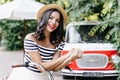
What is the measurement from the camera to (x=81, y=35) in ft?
38.3

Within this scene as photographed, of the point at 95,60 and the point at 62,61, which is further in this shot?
the point at 95,60

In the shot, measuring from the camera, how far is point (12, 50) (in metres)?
25.9

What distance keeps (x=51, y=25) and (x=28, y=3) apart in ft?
37.5

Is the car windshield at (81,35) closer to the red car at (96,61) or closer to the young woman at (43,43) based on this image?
the red car at (96,61)

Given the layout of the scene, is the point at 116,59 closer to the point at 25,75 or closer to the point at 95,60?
the point at 95,60

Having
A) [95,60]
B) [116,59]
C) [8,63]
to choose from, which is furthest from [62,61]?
[8,63]

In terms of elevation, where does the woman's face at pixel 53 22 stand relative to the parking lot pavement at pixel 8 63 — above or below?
above

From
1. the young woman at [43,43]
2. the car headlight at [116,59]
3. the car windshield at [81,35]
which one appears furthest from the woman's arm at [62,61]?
the car windshield at [81,35]

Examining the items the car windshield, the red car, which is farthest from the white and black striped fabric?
the car windshield

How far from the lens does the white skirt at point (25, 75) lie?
321 centimetres

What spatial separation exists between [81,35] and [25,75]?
8.52 metres

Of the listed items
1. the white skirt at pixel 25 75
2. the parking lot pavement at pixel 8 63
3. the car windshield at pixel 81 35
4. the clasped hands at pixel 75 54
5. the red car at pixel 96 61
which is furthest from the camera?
the parking lot pavement at pixel 8 63

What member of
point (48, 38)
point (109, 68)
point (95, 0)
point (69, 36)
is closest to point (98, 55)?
point (109, 68)

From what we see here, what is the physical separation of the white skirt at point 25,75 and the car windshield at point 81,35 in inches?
323
